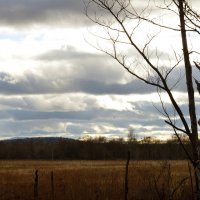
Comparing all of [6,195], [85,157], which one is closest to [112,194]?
[6,195]

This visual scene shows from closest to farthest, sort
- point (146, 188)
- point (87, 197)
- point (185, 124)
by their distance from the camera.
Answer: point (185, 124) → point (87, 197) → point (146, 188)

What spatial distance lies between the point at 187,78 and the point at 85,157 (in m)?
129

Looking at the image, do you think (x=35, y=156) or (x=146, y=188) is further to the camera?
(x=35, y=156)

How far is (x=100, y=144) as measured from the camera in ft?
474

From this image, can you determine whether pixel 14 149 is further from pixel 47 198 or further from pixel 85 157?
pixel 47 198

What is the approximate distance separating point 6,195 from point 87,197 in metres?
4.91

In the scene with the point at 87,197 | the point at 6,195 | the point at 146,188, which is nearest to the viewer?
the point at 87,197

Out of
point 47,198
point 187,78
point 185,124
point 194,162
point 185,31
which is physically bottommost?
point 47,198

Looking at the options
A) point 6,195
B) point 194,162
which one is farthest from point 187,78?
point 6,195

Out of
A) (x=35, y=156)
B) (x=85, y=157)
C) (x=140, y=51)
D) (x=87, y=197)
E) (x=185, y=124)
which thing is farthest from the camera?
(x=35, y=156)

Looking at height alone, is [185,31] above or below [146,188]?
above

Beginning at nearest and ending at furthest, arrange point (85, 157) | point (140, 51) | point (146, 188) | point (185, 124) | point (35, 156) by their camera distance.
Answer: point (185, 124) → point (140, 51) → point (146, 188) → point (85, 157) → point (35, 156)

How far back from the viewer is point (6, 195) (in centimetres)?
2239

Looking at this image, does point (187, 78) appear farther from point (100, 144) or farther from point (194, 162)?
point (100, 144)
